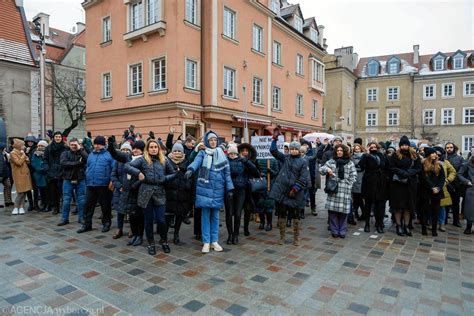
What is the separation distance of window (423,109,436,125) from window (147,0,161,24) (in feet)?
140

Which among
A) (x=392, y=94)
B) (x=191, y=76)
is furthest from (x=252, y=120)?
(x=392, y=94)

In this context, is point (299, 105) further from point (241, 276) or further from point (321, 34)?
point (241, 276)

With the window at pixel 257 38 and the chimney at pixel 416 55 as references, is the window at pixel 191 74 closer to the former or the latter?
the window at pixel 257 38

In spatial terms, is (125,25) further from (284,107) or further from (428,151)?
(428,151)

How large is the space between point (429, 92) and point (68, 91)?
156 ft

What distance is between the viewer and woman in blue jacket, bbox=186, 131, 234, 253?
5324 millimetres

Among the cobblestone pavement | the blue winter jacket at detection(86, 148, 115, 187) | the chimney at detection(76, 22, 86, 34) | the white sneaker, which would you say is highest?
the chimney at detection(76, 22, 86, 34)

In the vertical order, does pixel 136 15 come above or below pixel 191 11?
above

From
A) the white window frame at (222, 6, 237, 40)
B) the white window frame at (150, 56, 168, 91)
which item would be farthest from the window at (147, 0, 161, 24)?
the white window frame at (222, 6, 237, 40)

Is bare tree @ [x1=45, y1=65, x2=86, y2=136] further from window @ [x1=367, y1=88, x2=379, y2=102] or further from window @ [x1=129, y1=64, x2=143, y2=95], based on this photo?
window @ [x1=367, y1=88, x2=379, y2=102]

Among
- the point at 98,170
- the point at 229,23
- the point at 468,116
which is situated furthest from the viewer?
the point at 468,116

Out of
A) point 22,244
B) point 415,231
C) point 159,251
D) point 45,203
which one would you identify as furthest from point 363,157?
point 45,203

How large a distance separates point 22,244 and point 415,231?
8.35m

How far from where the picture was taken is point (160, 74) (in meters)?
16.4
